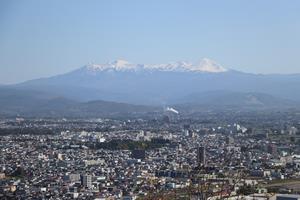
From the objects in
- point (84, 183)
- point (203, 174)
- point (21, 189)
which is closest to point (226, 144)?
point (84, 183)

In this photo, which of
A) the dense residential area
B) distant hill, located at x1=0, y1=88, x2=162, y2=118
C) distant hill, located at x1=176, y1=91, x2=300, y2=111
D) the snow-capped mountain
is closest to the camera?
Answer: the dense residential area

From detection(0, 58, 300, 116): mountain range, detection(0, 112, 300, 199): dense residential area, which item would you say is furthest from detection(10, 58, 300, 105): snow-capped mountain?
detection(0, 112, 300, 199): dense residential area

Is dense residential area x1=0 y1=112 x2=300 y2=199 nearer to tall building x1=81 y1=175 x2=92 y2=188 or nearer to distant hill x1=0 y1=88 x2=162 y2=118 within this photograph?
tall building x1=81 y1=175 x2=92 y2=188

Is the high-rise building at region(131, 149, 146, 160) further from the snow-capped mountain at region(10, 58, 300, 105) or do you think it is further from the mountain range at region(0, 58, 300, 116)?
the snow-capped mountain at region(10, 58, 300, 105)

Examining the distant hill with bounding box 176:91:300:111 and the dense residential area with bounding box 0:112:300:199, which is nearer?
the dense residential area with bounding box 0:112:300:199

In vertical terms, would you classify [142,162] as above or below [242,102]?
above

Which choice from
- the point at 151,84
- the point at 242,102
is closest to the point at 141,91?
the point at 151,84

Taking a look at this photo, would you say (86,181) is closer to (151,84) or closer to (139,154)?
(139,154)

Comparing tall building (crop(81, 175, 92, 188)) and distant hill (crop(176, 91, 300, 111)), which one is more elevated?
tall building (crop(81, 175, 92, 188))

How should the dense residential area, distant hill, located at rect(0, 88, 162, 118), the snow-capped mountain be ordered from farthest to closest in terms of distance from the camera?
the snow-capped mountain → distant hill, located at rect(0, 88, 162, 118) → the dense residential area
